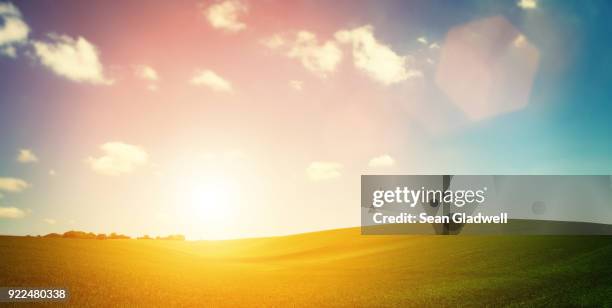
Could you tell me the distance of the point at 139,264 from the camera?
33125 mm

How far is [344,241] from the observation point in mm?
58656

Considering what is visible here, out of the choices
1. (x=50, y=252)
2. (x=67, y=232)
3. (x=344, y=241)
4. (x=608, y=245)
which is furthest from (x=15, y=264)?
(x=608, y=245)

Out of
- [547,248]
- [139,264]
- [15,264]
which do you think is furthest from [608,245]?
[15,264]

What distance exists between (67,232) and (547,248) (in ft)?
164

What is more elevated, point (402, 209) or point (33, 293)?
point (402, 209)

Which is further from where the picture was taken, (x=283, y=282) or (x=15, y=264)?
(x=283, y=282)

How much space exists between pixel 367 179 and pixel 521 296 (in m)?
23.9

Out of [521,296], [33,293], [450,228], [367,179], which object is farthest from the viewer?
[450,228]

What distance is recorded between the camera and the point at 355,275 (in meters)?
32.4

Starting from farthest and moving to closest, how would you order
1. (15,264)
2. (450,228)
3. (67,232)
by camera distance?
1. (450,228)
2. (67,232)
3. (15,264)

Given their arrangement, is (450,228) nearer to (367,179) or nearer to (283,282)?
(367,179)

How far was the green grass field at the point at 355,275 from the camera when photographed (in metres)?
22.0

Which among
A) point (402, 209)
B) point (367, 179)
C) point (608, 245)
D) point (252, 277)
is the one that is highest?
point (367, 179)

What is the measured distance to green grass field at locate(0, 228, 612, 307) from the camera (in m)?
22.0
